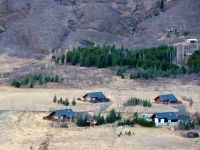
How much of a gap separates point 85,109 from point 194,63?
18722 mm

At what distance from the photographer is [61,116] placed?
46500mm

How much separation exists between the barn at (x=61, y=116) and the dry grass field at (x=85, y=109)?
2.26ft

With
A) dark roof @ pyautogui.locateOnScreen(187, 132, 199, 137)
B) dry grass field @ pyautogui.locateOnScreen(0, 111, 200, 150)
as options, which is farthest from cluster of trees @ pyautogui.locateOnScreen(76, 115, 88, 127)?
dark roof @ pyautogui.locateOnScreen(187, 132, 199, 137)

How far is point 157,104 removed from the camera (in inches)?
2041

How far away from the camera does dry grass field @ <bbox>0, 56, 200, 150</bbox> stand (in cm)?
4081

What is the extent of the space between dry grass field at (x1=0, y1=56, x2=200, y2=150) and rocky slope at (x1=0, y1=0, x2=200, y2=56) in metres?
17.7

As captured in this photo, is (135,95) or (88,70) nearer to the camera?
(135,95)

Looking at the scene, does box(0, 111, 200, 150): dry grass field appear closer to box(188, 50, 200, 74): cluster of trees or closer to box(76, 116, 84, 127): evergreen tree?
box(76, 116, 84, 127): evergreen tree

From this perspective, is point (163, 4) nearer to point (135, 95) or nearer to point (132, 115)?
point (135, 95)

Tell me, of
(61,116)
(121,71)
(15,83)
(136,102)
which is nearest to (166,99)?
(136,102)

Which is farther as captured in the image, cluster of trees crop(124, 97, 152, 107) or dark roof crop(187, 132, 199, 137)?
cluster of trees crop(124, 97, 152, 107)

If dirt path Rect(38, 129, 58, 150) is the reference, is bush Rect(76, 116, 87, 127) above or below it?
above

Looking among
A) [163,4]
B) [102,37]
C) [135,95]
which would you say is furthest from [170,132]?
[163,4]

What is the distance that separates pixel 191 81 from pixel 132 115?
13681 mm
